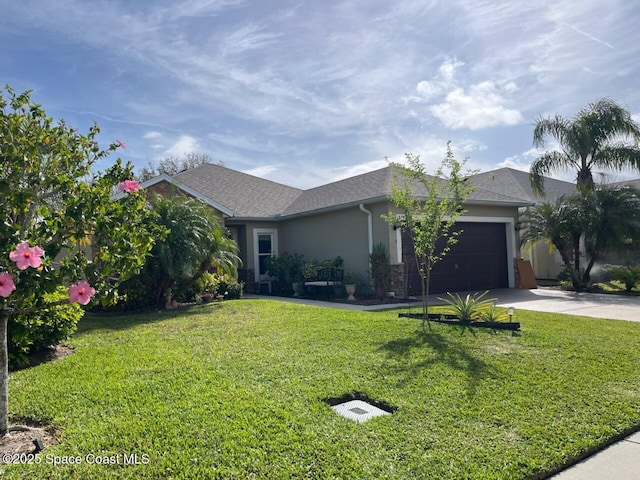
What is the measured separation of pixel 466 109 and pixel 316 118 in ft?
17.3

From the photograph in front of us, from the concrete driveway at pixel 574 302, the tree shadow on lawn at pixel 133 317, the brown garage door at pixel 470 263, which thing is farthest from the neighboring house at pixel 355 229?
the tree shadow on lawn at pixel 133 317

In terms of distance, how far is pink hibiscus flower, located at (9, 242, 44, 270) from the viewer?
311cm

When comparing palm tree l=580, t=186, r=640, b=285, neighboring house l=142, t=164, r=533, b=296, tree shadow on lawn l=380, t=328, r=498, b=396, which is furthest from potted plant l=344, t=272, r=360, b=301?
palm tree l=580, t=186, r=640, b=285

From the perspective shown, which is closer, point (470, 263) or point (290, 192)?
point (470, 263)

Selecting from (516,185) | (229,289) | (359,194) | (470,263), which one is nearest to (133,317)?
(229,289)

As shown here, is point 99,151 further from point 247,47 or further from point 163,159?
point 163,159

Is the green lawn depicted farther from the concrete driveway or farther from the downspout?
the downspout

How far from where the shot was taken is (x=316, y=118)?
51.6ft

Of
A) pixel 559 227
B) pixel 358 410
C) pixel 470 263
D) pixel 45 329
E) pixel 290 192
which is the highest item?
pixel 290 192

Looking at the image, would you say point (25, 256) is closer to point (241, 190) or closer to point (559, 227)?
point (241, 190)

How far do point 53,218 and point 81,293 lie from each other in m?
0.76

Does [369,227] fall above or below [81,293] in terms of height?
above

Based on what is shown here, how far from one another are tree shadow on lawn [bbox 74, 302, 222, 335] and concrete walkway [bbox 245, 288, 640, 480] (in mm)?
3458

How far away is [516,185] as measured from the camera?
22781 mm
